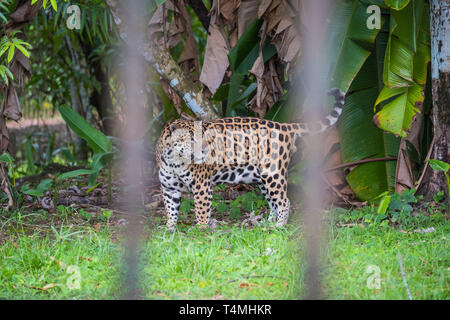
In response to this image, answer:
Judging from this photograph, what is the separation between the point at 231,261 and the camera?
395 cm

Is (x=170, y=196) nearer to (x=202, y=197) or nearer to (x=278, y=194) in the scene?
(x=202, y=197)

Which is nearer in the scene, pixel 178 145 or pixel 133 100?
pixel 133 100

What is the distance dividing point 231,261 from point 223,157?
1590mm

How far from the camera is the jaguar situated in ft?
17.0

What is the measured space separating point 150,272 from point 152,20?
2966 millimetres

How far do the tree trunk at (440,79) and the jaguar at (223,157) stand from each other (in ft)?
3.17

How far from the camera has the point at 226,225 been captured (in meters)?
5.28

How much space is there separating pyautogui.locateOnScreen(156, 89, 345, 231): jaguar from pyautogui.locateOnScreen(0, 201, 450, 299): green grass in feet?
1.23

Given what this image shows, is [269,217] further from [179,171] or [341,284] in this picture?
[341,284]

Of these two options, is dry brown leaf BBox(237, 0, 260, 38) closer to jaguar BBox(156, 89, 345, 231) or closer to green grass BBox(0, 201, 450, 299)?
jaguar BBox(156, 89, 345, 231)

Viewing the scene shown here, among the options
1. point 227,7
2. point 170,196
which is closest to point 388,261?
point 170,196

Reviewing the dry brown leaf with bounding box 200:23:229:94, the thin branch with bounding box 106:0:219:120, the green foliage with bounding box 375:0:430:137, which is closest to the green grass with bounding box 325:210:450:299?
the green foliage with bounding box 375:0:430:137

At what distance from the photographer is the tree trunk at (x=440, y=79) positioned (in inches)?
202
